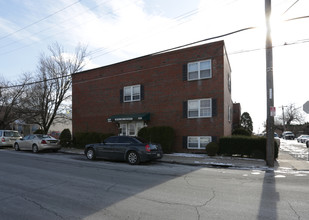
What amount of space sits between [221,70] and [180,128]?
16.3 feet

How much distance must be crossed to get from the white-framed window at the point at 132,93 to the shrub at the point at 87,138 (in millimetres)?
3508

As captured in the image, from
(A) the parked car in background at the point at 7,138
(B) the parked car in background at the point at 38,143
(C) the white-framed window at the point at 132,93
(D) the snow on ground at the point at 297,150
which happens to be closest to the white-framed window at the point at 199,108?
(C) the white-framed window at the point at 132,93

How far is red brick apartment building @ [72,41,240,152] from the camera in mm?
15867

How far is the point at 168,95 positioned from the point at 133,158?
7.13m

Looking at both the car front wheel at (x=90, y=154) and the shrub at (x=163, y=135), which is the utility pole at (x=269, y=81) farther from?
the car front wheel at (x=90, y=154)

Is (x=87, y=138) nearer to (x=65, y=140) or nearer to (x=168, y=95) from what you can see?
(x=65, y=140)

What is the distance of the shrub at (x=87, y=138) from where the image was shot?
1905cm

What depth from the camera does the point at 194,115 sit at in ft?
54.1

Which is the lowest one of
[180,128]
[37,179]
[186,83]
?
[37,179]

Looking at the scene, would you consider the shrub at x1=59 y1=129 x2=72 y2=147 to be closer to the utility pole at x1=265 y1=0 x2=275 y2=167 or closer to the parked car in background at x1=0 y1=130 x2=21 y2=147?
the parked car in background at x1=0 y1=130 x2=21 y2=147

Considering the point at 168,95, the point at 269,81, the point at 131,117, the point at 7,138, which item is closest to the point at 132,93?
the point at 131,117

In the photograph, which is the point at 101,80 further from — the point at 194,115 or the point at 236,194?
the point at 236,194

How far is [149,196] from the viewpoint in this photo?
19.3 ft

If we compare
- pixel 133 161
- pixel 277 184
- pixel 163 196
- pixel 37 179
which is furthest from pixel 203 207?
pixel 133 161
